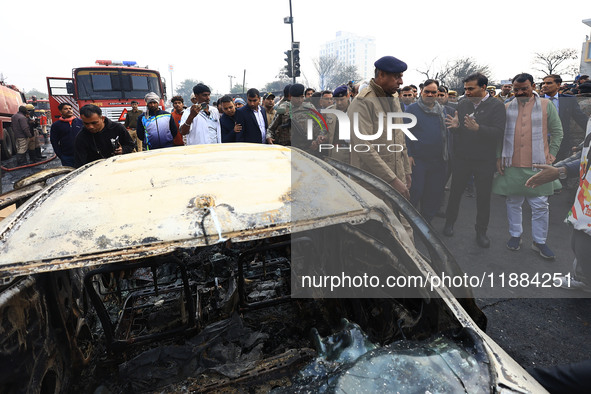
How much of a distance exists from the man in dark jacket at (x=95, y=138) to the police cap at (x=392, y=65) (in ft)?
9.86

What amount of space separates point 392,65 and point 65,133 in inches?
213

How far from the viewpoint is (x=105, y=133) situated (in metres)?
3.88

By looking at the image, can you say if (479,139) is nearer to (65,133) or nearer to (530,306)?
(530,306)

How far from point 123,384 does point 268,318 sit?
1.00 metres

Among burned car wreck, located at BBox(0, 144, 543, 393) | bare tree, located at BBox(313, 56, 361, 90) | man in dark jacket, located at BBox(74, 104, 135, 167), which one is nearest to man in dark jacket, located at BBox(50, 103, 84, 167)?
man in dark jacket, located at BBox(74, 104, 135, 167)

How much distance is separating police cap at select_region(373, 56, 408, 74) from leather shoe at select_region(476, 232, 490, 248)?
239 cm

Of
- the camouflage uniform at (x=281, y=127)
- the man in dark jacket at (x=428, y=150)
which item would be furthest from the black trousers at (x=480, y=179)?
the camouflage uniform at (x=281, y=127)

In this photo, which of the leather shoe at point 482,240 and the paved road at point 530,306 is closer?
the paved road at point 530,306

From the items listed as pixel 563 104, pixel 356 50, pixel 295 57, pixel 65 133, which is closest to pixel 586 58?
pixel 295 57

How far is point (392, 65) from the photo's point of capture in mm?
3092

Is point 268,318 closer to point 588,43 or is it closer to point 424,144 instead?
point 424,144

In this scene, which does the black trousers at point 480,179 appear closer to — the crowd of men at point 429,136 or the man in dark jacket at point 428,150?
the crowd of men at point 429,136

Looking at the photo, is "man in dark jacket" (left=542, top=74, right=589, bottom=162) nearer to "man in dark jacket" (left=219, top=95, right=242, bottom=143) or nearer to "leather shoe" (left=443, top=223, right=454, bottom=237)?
"leather shoe" (left=443, top=223, right=454, bottom=237)

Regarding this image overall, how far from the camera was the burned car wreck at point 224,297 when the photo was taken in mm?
1234
